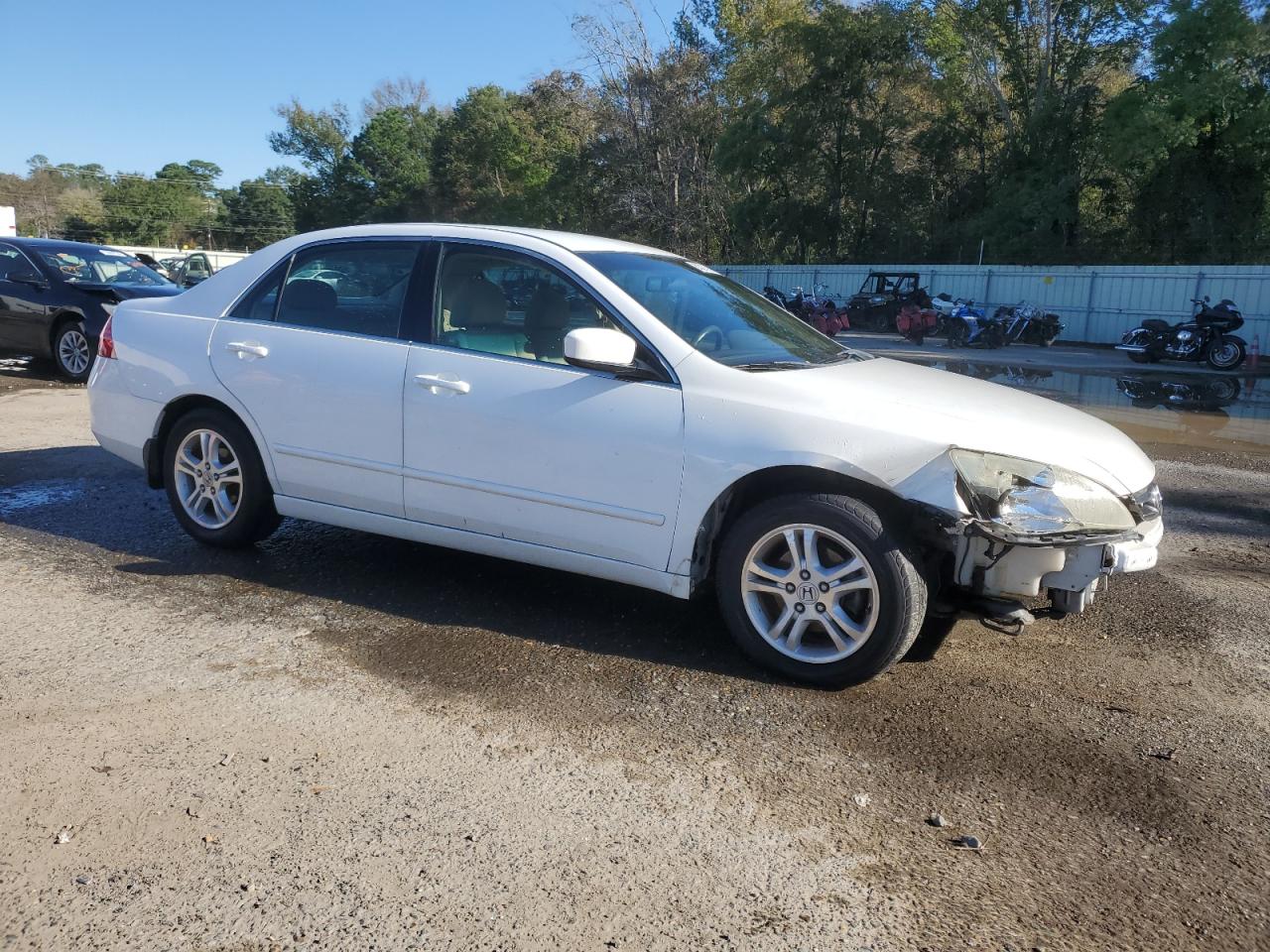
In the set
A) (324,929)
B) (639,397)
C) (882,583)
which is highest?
(639,397)

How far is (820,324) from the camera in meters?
26.1

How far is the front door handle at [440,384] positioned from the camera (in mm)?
4195

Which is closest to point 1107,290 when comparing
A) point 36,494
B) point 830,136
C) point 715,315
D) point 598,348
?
point 830,136

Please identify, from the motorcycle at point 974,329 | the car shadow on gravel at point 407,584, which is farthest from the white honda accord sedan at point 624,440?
the motorcycle at point 974,329

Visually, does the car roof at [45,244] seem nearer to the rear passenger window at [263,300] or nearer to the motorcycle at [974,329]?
the rear passenger window at [263,300]

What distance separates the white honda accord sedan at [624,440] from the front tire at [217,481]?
1cm

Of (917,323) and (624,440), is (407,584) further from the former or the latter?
(917,323)

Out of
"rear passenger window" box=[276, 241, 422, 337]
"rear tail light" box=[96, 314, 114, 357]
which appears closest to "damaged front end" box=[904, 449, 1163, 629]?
"rear passenger window" box=[276, 241, 422, 337]

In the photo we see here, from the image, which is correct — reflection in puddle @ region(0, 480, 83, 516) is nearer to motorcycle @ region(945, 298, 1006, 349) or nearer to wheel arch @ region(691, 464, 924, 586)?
wheel arch @ region(691, 464, 924, 586)

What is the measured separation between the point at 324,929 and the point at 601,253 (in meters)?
3.03

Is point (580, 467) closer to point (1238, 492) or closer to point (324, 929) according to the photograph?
point (324, 929)

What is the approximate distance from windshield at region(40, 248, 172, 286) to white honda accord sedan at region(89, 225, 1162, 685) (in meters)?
7.50

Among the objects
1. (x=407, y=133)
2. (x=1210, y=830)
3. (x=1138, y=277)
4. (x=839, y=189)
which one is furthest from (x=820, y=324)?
(x=407, y=133)

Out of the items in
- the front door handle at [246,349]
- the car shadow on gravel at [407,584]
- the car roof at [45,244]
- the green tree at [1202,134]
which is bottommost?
the car shadow on gravel at [407,584]
